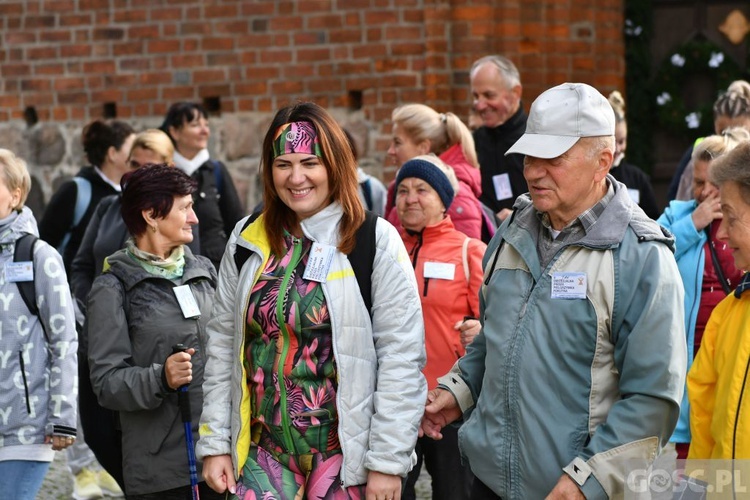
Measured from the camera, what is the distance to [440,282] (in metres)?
5.12

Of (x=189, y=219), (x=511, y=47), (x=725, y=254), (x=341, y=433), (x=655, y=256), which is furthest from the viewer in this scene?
(x=511, y=47)

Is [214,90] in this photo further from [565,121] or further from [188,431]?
[565,121]

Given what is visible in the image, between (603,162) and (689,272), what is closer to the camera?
(603,162)

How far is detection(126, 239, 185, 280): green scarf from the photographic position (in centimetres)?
471

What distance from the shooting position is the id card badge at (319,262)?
12.2 feet

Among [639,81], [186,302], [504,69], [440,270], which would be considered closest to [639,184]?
[504,69]

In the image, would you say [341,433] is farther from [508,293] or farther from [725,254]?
[725,254]

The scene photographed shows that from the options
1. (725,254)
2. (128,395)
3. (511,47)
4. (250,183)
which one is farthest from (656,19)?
(128,395)

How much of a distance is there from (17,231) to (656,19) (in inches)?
239

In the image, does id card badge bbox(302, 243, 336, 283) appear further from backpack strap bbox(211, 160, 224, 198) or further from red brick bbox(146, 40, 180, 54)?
red brick bbox(146, 40, 180, 54)

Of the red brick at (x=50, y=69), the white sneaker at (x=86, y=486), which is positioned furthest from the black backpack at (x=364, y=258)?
the red brick at (x=50, y=69)

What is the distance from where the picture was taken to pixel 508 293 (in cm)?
348

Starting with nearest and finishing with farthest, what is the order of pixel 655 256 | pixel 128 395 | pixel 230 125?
pixel 655 256
pixel 128 395
pixel 230 125

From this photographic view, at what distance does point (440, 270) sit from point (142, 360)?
1.33 meters
